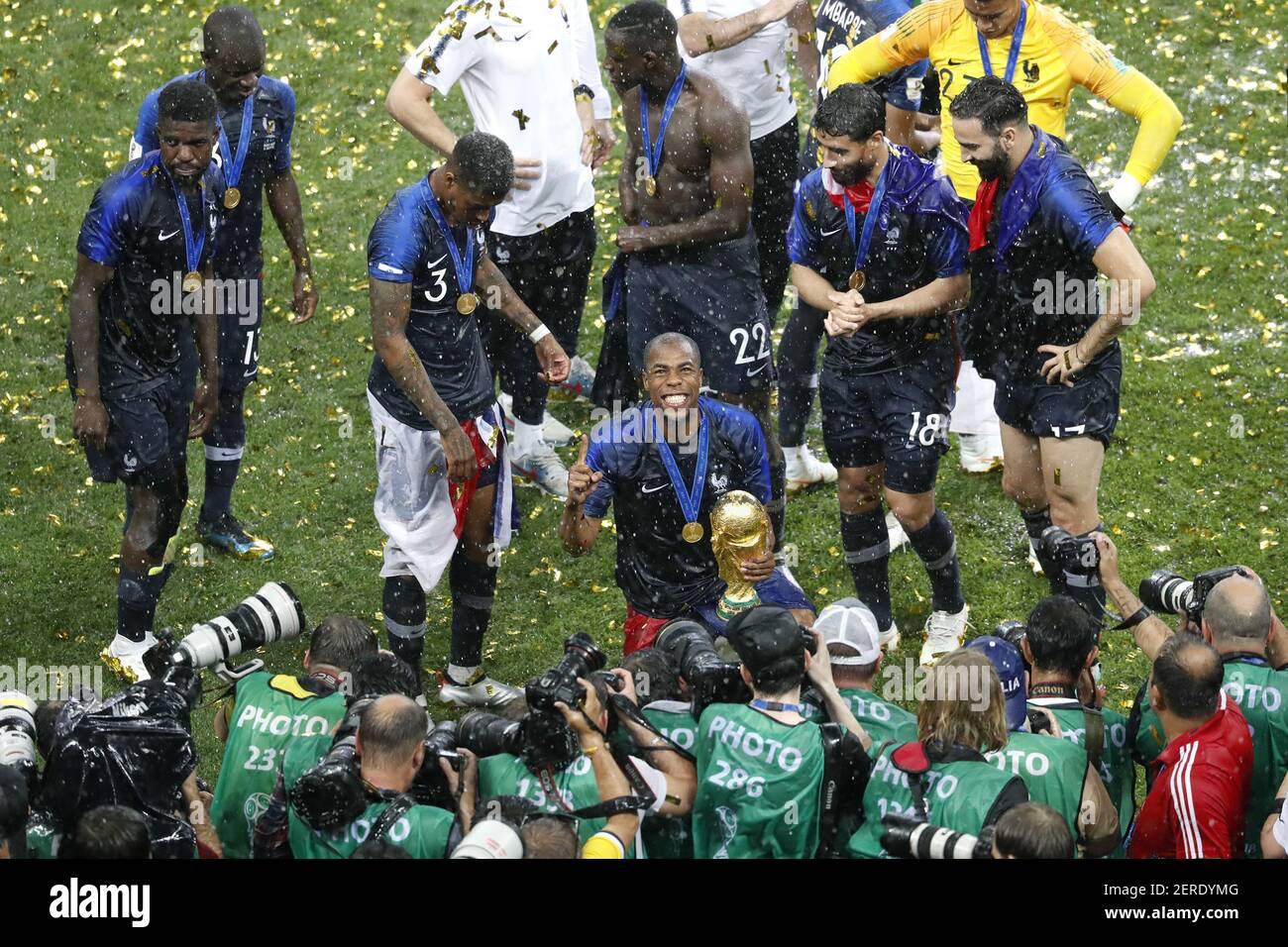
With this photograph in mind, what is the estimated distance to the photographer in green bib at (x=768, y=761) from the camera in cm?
488

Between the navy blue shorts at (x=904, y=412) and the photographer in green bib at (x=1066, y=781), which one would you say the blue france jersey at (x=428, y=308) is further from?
the photographer in green bib at (x=1066, y=781)

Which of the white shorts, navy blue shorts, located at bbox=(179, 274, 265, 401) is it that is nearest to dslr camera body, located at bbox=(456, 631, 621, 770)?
the white shorts

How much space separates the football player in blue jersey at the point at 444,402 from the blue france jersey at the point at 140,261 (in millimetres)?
921

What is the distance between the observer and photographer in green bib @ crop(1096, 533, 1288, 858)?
5.29 metres

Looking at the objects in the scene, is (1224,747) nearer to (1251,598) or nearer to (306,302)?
(1251,598)

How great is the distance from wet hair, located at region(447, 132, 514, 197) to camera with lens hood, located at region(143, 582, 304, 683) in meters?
1.63

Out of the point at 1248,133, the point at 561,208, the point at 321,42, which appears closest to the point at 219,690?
the point at 561,208

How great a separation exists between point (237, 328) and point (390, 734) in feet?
12.3

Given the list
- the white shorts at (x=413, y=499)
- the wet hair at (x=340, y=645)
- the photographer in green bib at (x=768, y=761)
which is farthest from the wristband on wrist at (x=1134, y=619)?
the white shorts at (x=413, y=499)

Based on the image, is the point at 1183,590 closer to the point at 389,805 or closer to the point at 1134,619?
the point at 1134,619

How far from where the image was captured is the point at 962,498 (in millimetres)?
8562

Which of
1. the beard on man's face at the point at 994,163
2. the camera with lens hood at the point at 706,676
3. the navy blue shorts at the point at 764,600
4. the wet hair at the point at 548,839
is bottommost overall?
the navy blue shorts at the point at 764,600

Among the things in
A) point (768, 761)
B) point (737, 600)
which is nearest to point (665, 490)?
point (737, 600)
